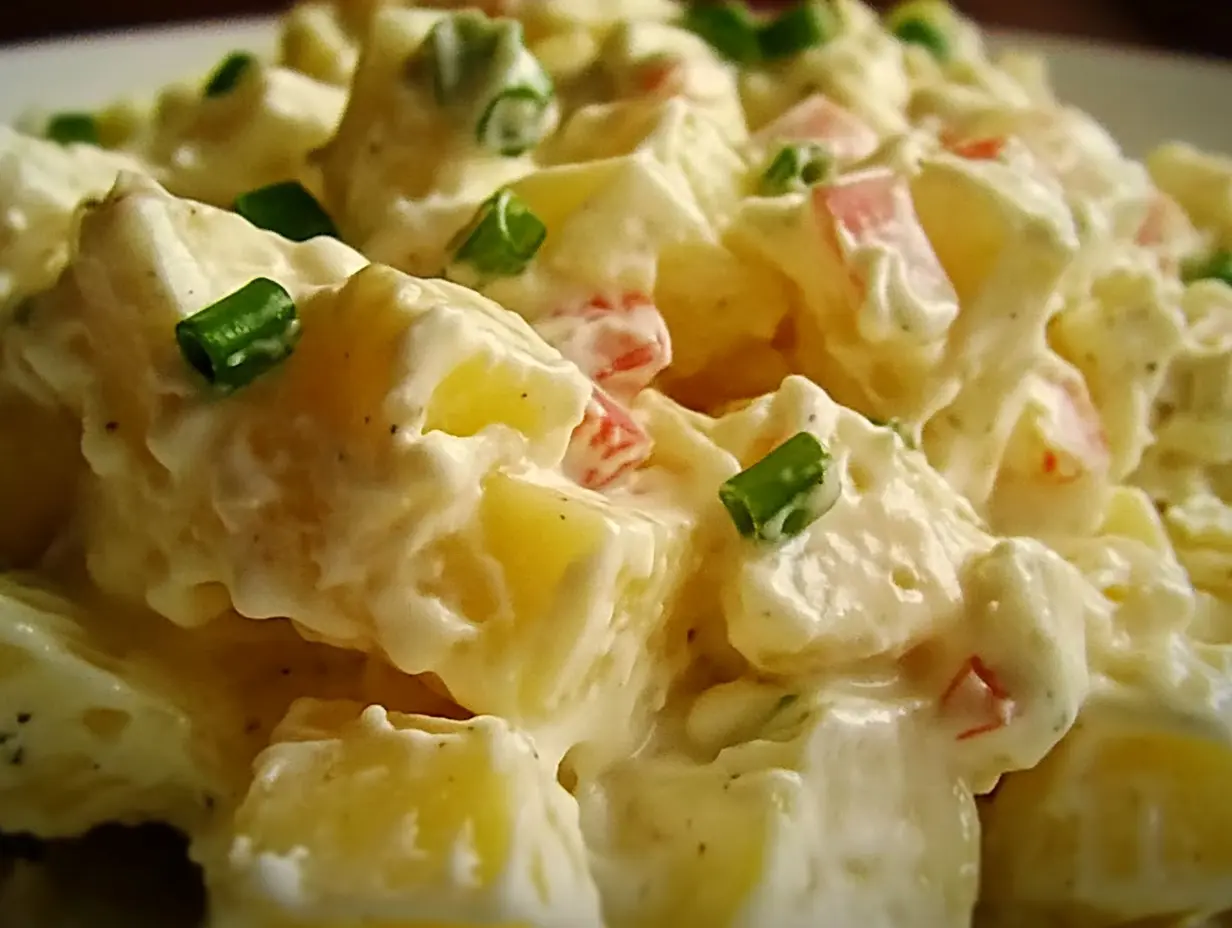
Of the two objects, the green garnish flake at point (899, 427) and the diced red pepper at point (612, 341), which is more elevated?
the diced red pepper at point (612, 341)

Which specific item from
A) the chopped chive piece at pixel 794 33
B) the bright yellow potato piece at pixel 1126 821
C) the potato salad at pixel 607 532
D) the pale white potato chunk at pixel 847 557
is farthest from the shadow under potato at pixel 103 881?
the chopped chive piece at pixel 794 33

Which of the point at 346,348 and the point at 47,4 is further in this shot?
the point at 47,4

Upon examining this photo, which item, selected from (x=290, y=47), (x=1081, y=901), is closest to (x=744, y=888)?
(x=1081, y=901)

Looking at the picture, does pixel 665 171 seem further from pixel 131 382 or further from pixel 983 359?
pixel 131 382

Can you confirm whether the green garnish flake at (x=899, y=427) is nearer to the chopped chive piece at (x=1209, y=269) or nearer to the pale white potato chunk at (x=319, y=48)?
the chopped chive piece at (x=1209, y=269)

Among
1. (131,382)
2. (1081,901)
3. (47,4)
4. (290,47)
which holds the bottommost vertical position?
(47,4)

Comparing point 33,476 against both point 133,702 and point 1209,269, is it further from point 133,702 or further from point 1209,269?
point 1209,269
